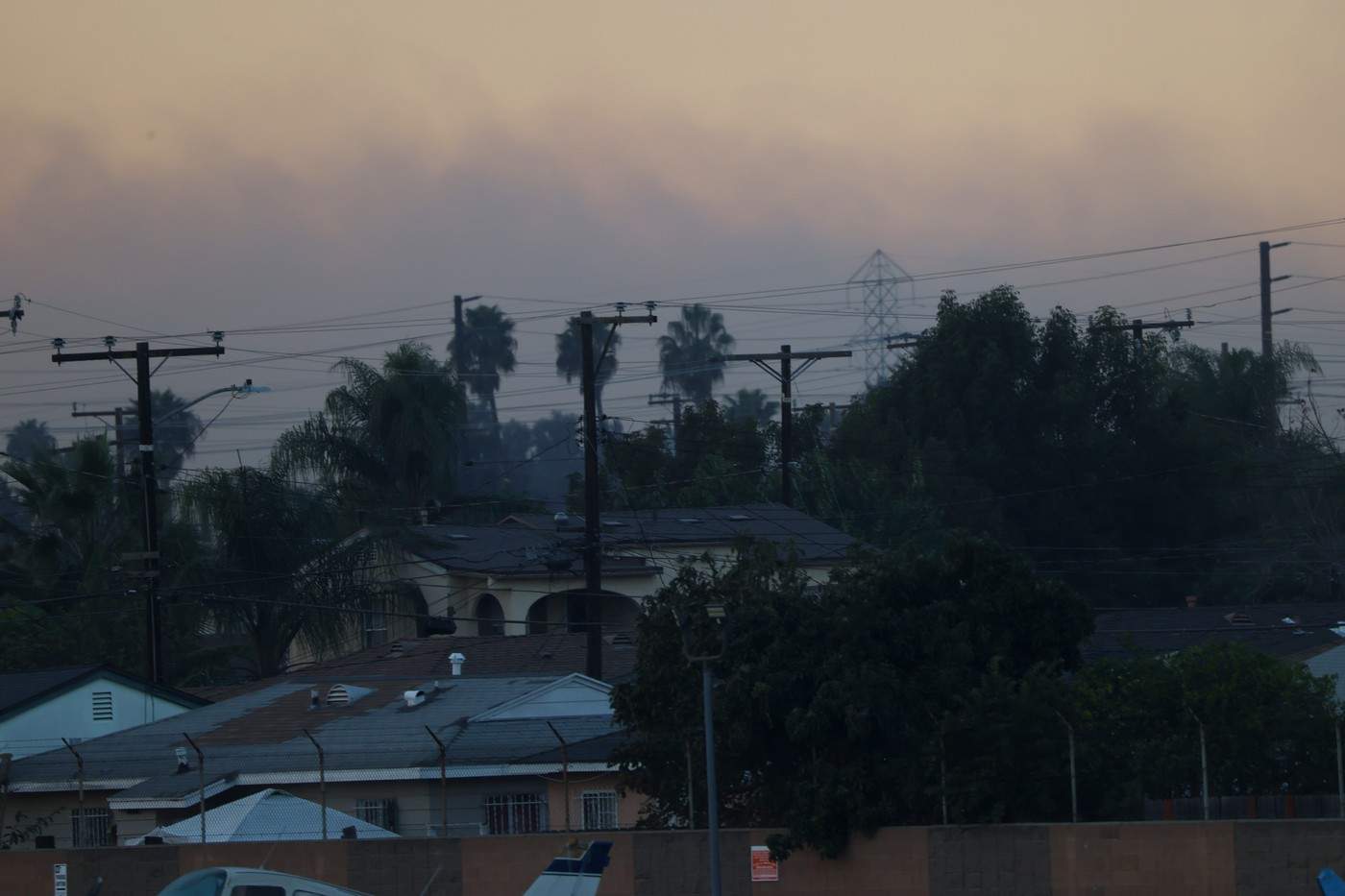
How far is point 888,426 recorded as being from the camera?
69.2 meters

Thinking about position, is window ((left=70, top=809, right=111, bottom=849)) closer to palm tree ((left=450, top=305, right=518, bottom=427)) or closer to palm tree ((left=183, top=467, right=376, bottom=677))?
palm tree ((left=183, top=467, right=376, bottom=677))

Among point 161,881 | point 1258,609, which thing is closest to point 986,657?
point 161,881

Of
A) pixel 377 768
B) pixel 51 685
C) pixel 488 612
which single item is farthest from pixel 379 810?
pixel 488 612

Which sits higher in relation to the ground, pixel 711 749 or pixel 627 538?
pixel 627 538

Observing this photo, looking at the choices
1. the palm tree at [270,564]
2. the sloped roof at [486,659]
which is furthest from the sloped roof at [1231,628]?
the palm tree at [270,564]

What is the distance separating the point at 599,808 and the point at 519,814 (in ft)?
4.71

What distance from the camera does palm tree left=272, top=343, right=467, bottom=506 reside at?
62.0 meters

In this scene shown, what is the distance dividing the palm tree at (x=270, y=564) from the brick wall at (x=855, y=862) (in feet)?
89.5

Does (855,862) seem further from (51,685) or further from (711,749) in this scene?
(51,685)

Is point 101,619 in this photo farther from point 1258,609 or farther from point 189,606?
point 1258,609

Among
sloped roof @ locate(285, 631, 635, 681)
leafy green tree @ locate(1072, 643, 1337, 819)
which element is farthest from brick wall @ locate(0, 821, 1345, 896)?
sloped roof @ locate(285, 631, 635, 681)

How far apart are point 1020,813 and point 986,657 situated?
2444 millimetres

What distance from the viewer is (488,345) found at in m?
126

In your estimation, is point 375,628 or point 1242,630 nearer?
point 1242,630
